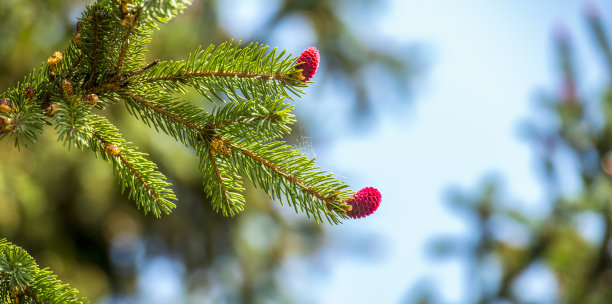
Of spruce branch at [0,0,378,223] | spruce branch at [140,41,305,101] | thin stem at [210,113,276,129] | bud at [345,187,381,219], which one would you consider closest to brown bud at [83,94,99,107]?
spruce branch at [0,0,378,223]

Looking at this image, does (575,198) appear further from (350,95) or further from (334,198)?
(334,198)

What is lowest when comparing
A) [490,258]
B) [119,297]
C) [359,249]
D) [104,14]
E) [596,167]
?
[119,297]

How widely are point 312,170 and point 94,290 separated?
3499mm

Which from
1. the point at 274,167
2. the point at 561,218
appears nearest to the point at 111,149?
the point at 274,167

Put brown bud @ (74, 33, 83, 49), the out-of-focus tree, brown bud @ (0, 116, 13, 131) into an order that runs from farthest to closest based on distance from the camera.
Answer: the out-of-focus tree < brown bud @ (74, 33, 83, 49) < brown bud @ (0, 116, 13, 131)

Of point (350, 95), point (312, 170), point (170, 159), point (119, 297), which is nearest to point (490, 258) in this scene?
point (350, 95)

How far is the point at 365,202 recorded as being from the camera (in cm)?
90

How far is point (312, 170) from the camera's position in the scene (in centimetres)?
96

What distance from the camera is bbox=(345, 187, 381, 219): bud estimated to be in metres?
0.90

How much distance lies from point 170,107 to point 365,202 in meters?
0.42

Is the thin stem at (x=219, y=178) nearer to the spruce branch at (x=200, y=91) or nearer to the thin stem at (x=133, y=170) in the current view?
the spruce branch at (x=200, y=91)

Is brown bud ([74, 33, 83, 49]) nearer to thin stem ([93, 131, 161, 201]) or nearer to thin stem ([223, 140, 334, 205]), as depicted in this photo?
thin stem ([93, 131, 161, 201])

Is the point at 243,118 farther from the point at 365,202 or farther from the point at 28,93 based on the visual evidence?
the point at 28,93

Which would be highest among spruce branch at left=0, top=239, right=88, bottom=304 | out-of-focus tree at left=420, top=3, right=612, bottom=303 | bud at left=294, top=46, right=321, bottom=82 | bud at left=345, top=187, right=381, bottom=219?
out-of-focus tree at left=420, top=3, right=612, bottom=303
